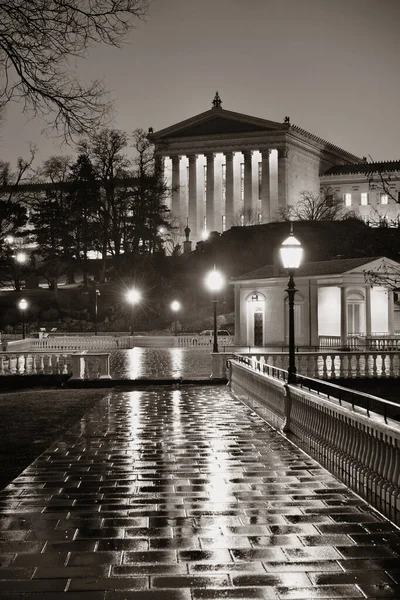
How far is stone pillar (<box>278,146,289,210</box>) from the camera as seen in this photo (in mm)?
111062

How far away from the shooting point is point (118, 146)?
6906 centimetres

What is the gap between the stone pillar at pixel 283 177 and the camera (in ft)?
364

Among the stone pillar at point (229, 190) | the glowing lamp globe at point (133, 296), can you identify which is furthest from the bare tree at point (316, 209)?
the glowing lamp globe at point (133, 296)

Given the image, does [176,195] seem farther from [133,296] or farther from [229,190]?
[133,296]

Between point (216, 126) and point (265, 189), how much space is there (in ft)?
38.5

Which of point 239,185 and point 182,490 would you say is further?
point 239,185

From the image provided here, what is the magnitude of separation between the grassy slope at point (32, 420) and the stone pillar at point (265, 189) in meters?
89.7

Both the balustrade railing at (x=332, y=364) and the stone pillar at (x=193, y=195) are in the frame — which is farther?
the stone pillar at (x=193, y=195)

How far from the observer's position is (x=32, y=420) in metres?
16.5

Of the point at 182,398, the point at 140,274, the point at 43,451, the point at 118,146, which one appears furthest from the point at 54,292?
the point at 43,451

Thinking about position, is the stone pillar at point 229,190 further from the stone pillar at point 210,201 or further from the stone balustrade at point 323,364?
the stone balustrade at point 323,364

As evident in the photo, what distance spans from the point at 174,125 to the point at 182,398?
3826 inches

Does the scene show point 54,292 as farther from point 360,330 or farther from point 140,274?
point 360,330

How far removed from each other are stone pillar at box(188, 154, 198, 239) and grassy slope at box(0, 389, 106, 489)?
9196cm
